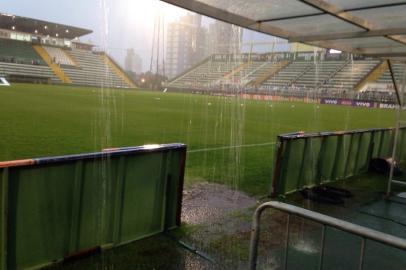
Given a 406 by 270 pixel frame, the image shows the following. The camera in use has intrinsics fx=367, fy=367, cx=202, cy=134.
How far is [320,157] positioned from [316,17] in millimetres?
3107

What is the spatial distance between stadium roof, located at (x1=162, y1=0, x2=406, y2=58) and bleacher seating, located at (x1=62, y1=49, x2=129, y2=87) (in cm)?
6364

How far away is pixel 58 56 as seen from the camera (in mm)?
66500

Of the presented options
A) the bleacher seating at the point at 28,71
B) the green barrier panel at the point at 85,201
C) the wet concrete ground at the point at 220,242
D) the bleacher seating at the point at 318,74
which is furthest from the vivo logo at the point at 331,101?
the green barrier panel at the point at 85,201

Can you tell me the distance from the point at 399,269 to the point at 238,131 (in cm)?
1259

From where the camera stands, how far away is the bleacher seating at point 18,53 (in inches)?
2321

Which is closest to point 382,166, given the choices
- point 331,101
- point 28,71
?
point 331,101

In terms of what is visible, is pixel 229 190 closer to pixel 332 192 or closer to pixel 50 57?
pixel 332 192

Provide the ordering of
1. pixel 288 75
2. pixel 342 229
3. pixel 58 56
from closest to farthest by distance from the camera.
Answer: pixel 342 229 → pixel 58 56 → pixel 288 75

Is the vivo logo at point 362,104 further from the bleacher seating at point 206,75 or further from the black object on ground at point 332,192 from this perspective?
the black object on ground at point 332,192

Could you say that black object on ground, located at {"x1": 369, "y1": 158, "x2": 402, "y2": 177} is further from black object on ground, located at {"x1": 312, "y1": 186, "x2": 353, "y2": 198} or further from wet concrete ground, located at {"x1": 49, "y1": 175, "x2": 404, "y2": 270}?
wet concrete ground, located at {"x1": 49, "y1": 175, "x2": 404, "y2": 270}

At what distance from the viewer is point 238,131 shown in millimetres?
16484

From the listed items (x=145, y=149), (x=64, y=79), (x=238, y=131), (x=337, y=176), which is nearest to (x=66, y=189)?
(x=145, y=149)

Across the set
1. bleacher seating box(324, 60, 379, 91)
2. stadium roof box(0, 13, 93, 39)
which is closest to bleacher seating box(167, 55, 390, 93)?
bleacher seating box(324, 60, 379, 91)

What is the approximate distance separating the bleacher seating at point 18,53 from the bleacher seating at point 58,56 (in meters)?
2.54
